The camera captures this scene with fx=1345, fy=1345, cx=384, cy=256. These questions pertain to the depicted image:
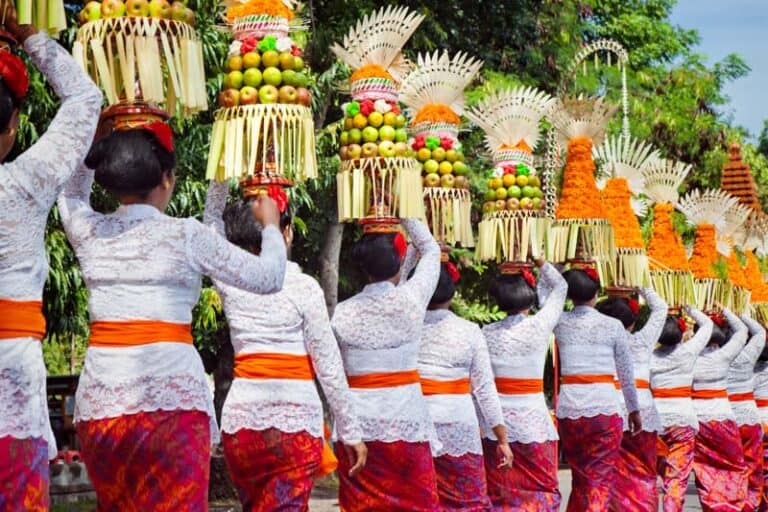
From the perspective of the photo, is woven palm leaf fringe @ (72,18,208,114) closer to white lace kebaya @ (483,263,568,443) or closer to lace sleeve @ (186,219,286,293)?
lace sleeve @ (186,219,286,293)

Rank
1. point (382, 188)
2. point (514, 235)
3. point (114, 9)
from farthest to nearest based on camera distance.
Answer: point (514, 235), point (382, 188), point (114, 9)

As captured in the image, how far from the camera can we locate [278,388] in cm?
529

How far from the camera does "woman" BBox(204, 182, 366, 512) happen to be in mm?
5230

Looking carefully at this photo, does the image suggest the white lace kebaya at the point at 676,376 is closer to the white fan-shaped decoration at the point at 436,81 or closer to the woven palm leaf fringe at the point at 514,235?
the woven palm leaf fringe at the point at 514,235

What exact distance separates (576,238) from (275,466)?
Answer: 146 inches

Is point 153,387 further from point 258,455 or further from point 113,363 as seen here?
point 258,455

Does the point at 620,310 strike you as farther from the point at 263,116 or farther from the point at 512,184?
the point at 263,116

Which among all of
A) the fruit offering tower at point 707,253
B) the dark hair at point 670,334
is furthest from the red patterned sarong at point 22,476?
the fruit offering tower at point 707,253

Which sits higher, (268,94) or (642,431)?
(268,94)

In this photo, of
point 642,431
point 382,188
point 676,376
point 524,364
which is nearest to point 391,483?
point 382,188

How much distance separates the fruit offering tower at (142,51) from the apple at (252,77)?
1.95ft

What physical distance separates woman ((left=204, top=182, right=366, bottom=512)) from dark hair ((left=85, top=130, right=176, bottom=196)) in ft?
3.85

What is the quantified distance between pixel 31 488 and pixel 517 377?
439cm

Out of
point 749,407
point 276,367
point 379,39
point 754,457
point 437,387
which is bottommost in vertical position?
point 754,457
